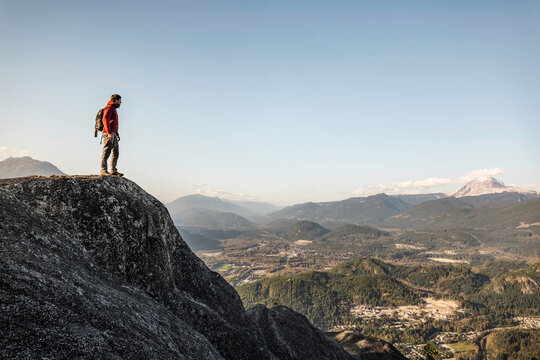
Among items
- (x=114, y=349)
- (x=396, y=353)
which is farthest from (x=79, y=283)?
(x=396, y=353)

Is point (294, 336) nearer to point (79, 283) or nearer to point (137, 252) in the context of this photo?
point (137, 252)

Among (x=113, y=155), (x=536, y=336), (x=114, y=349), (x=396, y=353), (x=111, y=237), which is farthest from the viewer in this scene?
(x=536, y=336)

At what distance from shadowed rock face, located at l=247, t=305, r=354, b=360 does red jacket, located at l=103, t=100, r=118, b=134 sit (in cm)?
2959

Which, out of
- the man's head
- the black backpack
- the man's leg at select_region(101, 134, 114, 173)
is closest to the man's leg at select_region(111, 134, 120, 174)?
the man's leg at select_region(101, 134, 114, 173)

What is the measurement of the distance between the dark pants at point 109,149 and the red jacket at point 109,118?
40 centimetres

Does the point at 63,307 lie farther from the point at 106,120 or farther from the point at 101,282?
the point at 106,120

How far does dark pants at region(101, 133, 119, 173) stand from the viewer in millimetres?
18672

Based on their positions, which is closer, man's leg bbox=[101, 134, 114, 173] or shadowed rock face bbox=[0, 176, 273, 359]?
shadowed rock face bbox=[0, 176, 273, 359]

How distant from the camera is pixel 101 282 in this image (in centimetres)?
1325

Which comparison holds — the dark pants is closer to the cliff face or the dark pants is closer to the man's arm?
the man's arm

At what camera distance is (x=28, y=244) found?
428 inches

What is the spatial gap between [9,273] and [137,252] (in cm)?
938

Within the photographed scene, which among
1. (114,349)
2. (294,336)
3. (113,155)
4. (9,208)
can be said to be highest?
(113,155)

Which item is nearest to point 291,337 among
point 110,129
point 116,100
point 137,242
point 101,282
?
point 137,242
